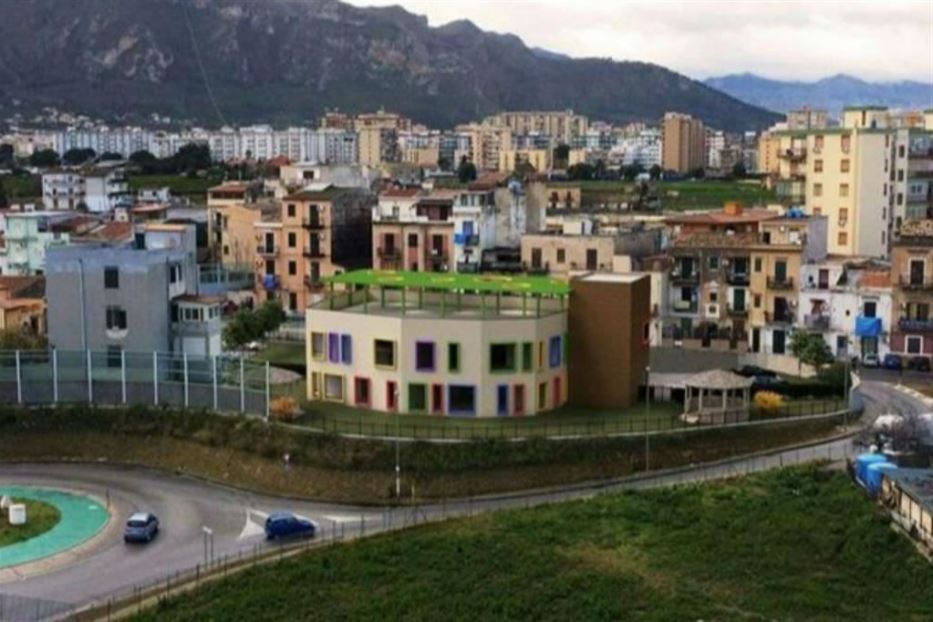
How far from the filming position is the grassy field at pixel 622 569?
2538 cm

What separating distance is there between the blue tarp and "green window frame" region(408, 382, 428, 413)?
18476 millimetres

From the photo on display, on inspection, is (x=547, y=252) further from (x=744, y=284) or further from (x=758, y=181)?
(x=758, y=181)

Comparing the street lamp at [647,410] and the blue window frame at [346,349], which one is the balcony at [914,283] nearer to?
the street lamp at [647,410]

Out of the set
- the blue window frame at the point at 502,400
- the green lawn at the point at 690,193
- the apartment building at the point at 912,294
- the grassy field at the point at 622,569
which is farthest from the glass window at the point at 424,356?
the green lawn at the point at 690,193

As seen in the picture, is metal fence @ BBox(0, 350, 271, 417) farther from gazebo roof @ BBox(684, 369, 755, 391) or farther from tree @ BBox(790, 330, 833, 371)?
tree @ BBox(790, 330, 833, 371)

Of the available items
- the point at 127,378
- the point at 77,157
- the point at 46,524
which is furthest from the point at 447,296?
the point at 77,157

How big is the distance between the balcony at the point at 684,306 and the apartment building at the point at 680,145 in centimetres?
9995

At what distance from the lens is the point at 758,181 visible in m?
112

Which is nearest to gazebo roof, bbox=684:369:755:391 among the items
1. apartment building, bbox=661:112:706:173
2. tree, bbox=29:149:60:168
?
tree, bbox=29:149:60:168

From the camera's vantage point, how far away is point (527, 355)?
3866cm

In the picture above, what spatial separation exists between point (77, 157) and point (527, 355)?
102 meters

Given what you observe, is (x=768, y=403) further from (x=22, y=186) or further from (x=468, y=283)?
(x=22, y=186)

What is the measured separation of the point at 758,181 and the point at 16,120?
109 meters

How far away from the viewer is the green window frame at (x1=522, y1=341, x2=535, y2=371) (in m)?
38.6
